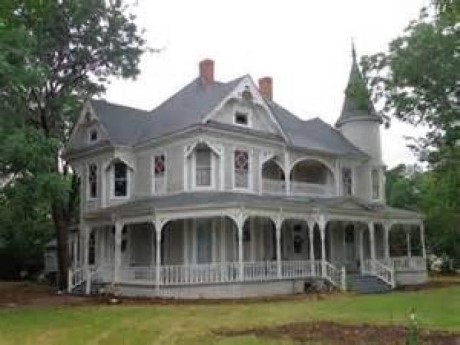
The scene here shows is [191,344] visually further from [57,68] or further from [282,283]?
[57,68]

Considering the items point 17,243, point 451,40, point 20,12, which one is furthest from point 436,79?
point 17,243

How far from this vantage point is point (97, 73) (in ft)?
119

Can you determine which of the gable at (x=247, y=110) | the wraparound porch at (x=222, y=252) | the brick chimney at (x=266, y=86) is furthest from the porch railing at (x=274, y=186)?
the brick chimney at (x=266, y=86)

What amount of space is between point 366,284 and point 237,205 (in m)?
8.12

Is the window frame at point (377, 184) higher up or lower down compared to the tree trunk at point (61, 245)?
higher up

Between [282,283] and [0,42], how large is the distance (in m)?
14.4

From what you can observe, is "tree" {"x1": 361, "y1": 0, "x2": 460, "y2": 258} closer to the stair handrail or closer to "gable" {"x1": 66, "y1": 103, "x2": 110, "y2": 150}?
the stair handrail

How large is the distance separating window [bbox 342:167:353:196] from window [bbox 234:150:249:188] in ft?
24.7

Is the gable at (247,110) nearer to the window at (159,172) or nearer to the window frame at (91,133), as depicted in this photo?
the window at (159,172)

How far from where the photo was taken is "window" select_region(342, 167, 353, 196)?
3578 cm

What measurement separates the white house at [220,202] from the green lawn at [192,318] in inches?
162

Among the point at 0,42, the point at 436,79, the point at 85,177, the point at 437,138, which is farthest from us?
the point at 85,177

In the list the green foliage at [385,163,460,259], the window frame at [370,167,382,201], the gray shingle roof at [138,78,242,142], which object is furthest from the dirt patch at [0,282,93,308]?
the window frame at [370,167,382,201]

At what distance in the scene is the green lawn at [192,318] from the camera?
49.9ft
